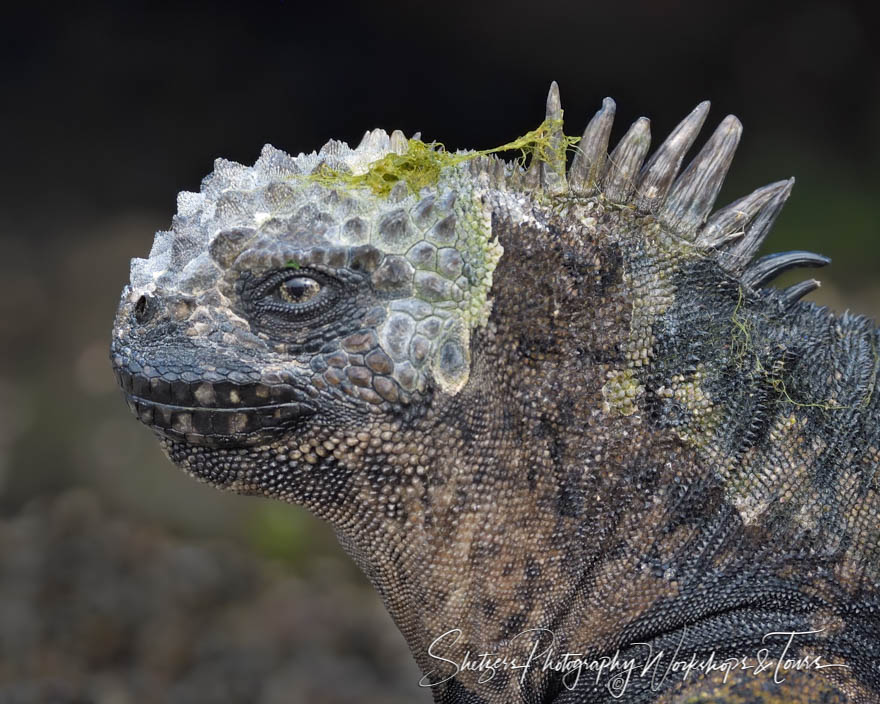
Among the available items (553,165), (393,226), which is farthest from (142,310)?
(553,165)

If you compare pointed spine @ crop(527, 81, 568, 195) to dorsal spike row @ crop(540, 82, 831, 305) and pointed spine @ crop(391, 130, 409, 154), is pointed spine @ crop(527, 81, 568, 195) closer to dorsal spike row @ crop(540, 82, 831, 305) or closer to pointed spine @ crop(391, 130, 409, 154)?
dorsal spike row @ crop(540, 82, 831, 305)

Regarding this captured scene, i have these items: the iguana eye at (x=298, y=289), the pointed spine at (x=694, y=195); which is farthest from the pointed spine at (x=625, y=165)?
the iguana eye at (x=298, y=289)

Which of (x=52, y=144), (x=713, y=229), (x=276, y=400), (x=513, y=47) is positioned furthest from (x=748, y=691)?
(x=52, y=144)

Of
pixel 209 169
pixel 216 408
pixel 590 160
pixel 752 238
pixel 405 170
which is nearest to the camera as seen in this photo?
pixel 216 408

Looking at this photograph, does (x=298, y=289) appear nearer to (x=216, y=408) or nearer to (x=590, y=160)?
(x=216, y=408)

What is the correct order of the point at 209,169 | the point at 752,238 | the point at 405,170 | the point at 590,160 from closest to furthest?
the point at 405,170 → the point at 590,160 → the point at 752,238 → the point at 209,169

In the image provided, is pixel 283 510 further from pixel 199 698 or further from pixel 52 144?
pixel 52 144

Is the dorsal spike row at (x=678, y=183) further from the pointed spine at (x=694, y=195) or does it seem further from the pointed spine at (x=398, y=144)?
the pointed spine at (x=398, y=144)

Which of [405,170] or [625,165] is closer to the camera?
[405,170]
